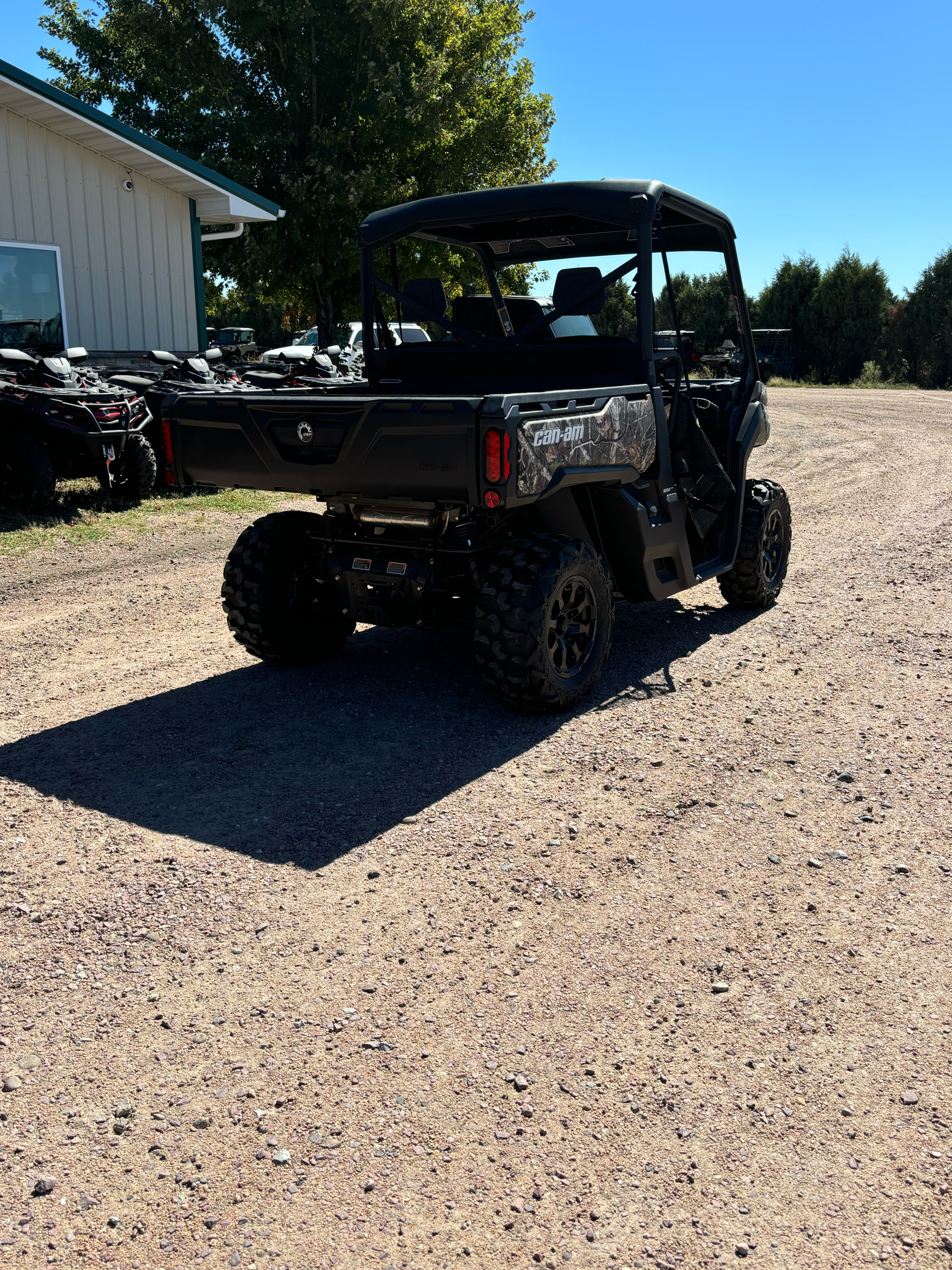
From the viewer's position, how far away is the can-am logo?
14.7 ft

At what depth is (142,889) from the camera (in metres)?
3.53

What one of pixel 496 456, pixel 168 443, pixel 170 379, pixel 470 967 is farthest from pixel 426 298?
pixel 170 379

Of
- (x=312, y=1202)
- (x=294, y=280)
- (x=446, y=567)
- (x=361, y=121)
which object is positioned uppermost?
(x=361, y=121)

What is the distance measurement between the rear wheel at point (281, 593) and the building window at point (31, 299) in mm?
8580

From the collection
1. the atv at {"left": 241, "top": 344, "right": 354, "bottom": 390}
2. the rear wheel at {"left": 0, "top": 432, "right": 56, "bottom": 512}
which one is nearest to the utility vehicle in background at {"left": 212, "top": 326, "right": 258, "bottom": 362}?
the atv at {"left": 241, "top": 344, "right": 354, "bottom": 390}

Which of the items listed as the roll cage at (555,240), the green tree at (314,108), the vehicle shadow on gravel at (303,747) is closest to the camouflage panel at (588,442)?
the roll cage at (555,240)

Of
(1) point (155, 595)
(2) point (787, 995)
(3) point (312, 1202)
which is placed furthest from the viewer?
(1) point (155, 595)

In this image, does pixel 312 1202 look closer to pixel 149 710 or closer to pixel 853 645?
pixel 149 710

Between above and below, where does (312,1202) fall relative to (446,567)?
below

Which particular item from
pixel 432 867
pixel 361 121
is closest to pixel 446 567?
pixel 432 867

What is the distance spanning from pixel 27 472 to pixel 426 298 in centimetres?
539

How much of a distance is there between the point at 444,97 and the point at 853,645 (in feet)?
68.9

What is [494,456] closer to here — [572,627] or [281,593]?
[572,627]

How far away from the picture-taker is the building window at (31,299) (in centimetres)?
1288
